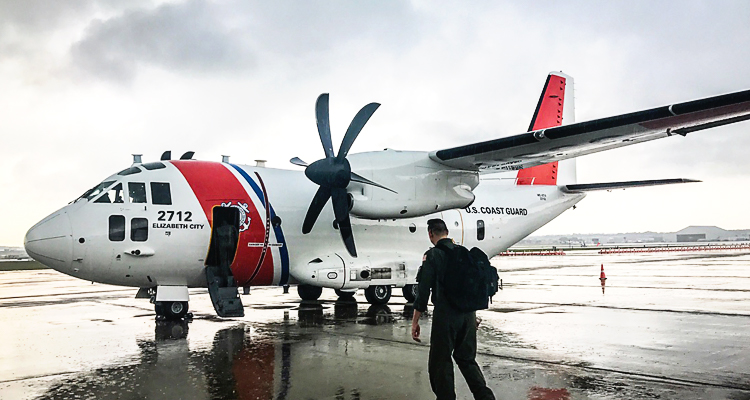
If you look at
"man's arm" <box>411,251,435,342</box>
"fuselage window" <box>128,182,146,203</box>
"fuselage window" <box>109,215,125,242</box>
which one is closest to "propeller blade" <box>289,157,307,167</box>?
"fuselage window" <box>128,182,146,203</box>

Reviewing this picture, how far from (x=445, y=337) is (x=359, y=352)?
3.60 metres

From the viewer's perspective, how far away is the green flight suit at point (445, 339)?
522cm

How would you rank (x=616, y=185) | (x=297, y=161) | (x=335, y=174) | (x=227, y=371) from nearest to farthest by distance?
(x=227, y=371)
(x=335, y=174)
(x=297, y=161)
(x=616, y=185)

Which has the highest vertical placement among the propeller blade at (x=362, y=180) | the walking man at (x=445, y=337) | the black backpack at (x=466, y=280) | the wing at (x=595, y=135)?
the wing at (x=595, y=135)

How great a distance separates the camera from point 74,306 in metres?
16.1

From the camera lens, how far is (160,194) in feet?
39.8

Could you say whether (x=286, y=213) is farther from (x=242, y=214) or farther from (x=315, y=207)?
(x=242, y=214)

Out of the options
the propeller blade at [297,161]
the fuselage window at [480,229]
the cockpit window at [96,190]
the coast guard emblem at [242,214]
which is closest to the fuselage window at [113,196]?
the cockpit window at [96,190]

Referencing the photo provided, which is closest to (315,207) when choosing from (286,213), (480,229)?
(286,213)

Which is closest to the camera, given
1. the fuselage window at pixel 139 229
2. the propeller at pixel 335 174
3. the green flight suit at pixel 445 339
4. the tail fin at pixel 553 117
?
the green flight suit at pixel 445 339

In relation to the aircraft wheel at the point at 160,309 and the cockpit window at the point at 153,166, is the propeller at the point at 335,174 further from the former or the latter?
the aircraft wheel at the point at 160,309

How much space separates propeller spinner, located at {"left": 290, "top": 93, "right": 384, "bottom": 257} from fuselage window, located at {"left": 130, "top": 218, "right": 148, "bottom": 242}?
3.68m

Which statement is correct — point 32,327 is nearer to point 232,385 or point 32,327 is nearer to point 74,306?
point 74,306

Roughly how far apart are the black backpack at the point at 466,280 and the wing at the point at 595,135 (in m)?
5.85
